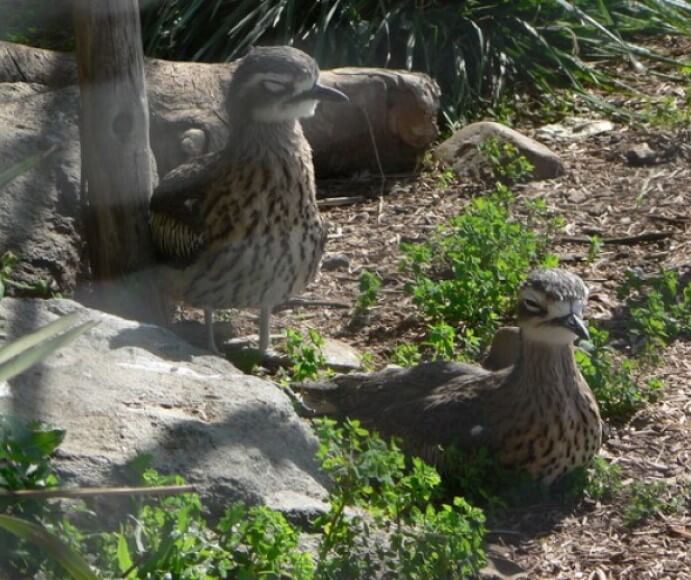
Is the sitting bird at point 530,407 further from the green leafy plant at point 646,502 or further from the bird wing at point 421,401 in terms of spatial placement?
the green leafy plant at point 646,502

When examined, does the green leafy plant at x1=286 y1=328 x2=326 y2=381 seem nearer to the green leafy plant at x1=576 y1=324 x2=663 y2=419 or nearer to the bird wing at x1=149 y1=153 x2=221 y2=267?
the bird wing at x1=149 y1=153 x2=221 y2=267

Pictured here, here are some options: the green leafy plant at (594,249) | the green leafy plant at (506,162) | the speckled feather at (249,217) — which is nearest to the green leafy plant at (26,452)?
the speckled feather at (249,217)

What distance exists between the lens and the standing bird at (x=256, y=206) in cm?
694

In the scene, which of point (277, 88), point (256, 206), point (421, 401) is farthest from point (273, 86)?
point (421, 401)

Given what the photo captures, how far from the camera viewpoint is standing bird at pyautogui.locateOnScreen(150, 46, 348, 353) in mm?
6938

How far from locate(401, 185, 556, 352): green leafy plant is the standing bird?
0.79 m

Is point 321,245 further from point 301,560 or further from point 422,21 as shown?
point 422,21

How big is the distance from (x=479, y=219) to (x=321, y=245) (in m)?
1.21

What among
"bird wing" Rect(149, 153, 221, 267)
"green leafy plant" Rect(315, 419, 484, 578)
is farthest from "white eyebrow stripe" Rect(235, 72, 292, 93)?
"green leafy plant" Rect(315, 419, 484, 578)

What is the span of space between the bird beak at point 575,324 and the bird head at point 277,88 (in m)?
1.64

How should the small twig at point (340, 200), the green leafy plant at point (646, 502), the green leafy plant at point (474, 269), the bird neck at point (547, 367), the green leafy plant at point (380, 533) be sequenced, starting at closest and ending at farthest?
the green leafy plant at point (380, 533)
the green leafy plant at point (646, 502)
the bird neck at point (547, 367)
the green leafy plant at point (474, 269)
the small twig at point (340, 200)

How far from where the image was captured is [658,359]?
6.93 metres

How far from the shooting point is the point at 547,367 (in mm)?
6098

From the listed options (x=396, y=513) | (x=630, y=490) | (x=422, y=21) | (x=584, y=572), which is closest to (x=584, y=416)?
(x=630, y=490)
